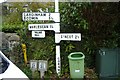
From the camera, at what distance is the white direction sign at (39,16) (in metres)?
7.50

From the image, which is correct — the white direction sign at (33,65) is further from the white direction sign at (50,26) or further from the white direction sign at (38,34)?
the white direction sign at (50,26)

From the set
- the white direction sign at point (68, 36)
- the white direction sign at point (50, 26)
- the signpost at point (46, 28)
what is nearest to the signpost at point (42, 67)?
the signpost at point (46, 28)

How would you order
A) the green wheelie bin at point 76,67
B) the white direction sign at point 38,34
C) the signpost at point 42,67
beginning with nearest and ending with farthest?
the green wheelie bin at point 76,67 < the signpost at point 42,67 < the white direction sign at point 38,34

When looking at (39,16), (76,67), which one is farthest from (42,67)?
(39,16)

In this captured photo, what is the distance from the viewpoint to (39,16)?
24.7 feet

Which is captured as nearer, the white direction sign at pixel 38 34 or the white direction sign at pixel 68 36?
the white direction sign at pixel 68 36

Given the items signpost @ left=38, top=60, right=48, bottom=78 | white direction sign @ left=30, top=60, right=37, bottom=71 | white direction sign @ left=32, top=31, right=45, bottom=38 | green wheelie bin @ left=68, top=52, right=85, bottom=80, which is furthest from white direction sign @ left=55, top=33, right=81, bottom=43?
white direction sign @ left=30, top=60, right=37, bottom=71

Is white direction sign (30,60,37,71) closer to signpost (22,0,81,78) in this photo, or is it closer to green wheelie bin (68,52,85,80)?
signpost (22,0,81,78)

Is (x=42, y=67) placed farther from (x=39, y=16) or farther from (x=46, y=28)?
(x=39, y=16)

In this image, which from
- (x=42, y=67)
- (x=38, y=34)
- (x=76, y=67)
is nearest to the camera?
(x=76, y=67)

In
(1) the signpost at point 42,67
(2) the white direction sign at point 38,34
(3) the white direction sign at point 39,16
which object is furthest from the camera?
(2) the white direction sign at point 38,34

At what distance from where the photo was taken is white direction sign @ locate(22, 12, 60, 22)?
295 inches

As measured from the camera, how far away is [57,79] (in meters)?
7.35

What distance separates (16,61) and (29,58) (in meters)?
0.36
